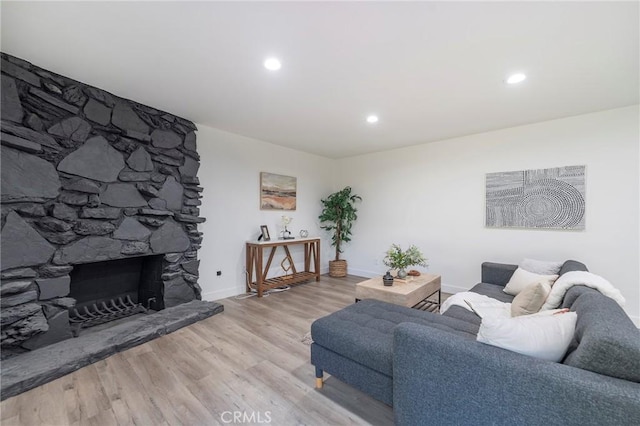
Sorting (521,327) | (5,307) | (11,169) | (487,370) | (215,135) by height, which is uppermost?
(215,135)

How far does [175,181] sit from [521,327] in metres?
3.59

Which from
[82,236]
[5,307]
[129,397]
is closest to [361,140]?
[82,236]

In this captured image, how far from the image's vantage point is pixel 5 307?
6.91 ft

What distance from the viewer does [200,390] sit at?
6.23ft

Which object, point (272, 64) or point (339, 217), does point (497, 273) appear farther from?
point (272, 64)

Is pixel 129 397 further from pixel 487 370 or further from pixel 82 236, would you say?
pixel 487 370

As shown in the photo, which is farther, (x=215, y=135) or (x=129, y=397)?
(x=215, y=135)

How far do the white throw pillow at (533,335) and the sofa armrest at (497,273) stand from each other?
2218mm

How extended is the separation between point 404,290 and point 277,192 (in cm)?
281

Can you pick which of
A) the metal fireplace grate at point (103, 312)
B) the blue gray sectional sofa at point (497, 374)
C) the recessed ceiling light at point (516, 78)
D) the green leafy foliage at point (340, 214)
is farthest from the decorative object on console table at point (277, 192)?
the recessed ceiling light at point (516, 78)

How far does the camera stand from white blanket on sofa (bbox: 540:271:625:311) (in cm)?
168

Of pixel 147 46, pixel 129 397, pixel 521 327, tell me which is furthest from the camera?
pixel 147 46

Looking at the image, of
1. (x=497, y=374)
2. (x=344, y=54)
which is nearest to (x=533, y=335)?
(x=497, y=374)

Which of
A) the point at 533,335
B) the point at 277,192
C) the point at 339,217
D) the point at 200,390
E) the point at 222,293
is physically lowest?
the point at 200,390
